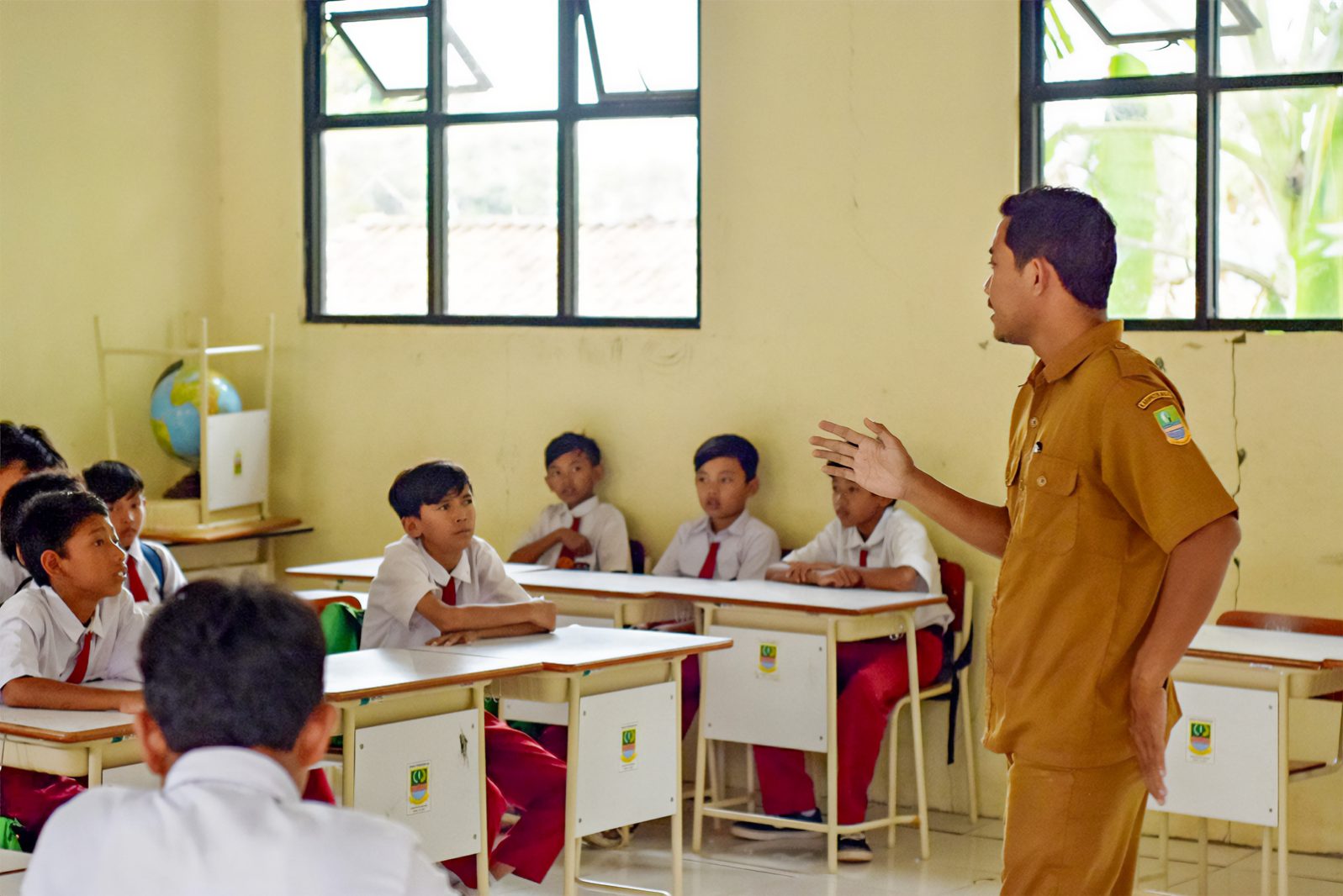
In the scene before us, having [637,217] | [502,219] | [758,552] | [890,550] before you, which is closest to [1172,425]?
[890,550]

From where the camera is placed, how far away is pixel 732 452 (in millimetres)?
5539

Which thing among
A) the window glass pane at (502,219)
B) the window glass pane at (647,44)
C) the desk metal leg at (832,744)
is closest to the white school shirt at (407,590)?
the desk metal leg at (832,744)

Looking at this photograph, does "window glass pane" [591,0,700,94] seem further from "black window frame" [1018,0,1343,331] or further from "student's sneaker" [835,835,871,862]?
"student's sneaker" [835,835,871,862]

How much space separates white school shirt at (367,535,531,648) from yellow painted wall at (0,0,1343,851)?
1632mm

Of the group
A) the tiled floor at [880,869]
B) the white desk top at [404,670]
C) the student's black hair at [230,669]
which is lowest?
the tiled floor at [880,869]

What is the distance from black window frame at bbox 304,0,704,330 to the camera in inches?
233

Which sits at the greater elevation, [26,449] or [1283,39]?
[1283,39]

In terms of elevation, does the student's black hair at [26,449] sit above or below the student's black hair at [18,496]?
above

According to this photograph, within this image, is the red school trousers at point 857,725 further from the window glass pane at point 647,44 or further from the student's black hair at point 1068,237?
the student's black hair at point 1068,237

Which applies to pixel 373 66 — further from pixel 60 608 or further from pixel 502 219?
pixel 60 608

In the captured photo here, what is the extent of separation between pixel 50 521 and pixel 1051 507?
2.13 meters

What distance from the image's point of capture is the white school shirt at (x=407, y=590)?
4.15 metres

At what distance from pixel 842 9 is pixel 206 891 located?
4625 mm

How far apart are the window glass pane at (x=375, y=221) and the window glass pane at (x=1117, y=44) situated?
8.16 feet
